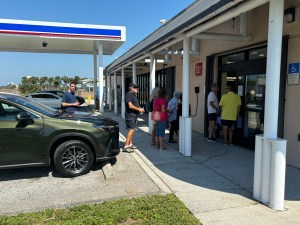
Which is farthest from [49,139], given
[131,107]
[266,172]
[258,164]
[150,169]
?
[266,172]

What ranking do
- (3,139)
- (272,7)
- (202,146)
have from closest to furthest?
(272,7), (3,139), (202,146)

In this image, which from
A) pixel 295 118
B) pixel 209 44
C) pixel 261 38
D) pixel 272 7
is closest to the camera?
pixel 272 7

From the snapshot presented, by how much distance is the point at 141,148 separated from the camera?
24.1 feet

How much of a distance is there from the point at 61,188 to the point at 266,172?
325 centimetres

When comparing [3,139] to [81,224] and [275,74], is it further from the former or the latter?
[275,74]

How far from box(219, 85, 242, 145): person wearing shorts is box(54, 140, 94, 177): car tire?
3.83 meters

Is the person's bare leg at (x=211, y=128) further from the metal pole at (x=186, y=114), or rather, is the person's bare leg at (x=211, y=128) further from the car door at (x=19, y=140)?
the car door at (x=19, y=140)

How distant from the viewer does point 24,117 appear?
4.67 m

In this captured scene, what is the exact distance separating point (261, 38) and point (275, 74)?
9.74 ft

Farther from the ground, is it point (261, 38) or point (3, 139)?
point (261, 38)

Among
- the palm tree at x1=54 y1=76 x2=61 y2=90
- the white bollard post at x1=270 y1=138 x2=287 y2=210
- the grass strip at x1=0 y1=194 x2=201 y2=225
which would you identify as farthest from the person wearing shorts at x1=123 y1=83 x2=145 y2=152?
the palm tree at x1=54 y1=76 x2=61 y2=90

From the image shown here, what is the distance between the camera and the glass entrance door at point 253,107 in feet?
21.4

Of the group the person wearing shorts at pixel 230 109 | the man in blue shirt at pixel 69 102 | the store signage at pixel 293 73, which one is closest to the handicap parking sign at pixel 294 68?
the store signage at pixel 293 73

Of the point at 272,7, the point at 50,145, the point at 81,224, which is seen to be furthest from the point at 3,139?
the point at 272,7
